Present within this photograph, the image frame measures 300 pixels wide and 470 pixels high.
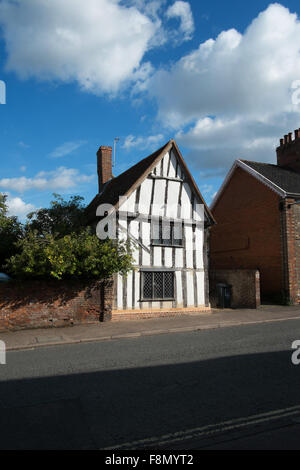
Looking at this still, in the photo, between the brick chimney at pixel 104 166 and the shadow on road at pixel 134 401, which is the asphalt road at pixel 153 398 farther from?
the brick chimney at pixel 104 166

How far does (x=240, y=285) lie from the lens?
17.5 m

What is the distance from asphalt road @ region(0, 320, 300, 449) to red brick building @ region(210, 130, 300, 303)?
10.4 meters

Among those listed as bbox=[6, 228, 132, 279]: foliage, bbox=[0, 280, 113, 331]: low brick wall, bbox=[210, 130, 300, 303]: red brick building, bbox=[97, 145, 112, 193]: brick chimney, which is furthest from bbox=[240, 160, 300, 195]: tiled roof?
bbox=[0, 280, 113, 331]: low brick wall

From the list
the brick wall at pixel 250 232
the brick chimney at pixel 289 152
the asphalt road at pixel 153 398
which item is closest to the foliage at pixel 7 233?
the asphalt road at pixel 153 398

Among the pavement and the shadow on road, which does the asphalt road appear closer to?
the shadow on road

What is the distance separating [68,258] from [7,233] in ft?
16.6

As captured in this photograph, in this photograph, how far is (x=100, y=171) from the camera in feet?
69.7

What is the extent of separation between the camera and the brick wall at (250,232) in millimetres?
18953

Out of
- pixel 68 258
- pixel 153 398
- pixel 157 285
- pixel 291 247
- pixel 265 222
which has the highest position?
pixel 265 222

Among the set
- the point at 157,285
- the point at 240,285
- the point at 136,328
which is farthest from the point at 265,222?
the point at 136,328

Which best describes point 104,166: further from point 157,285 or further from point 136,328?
point 136,328
